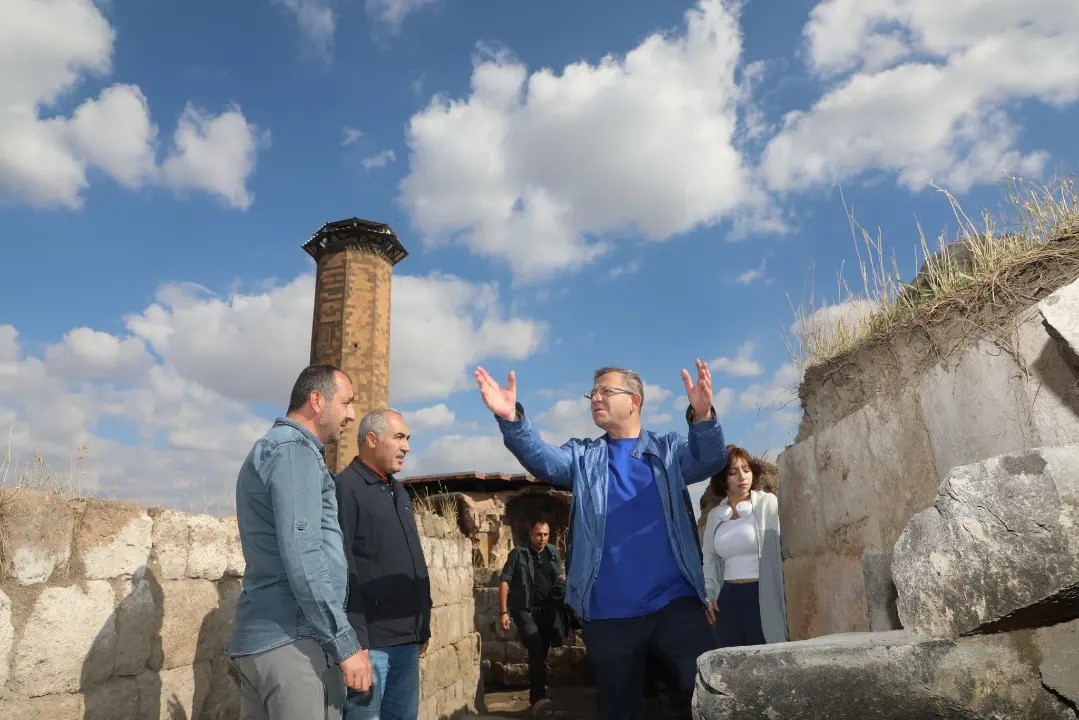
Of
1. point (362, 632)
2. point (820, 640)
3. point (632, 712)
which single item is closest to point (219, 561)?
point (362, 632)

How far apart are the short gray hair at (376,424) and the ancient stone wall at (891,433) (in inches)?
81.5

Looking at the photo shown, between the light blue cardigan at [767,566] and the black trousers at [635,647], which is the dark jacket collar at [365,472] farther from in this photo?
the light blue cardigan at [767,566]

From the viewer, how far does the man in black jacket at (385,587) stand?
10.6 feet

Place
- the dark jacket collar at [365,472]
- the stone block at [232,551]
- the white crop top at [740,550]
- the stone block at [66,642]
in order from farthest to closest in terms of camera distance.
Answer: the white crop top at [740,550], the dark jacket collar at [365,472], the stone block at [232,551], the stone block at [66,642]

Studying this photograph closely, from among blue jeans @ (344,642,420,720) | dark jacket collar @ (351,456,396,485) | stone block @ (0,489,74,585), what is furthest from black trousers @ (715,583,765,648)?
stone block @ (0,489,74,585)

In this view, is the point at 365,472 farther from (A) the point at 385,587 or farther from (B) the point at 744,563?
(B) the point at 744,563

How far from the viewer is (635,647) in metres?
2.76

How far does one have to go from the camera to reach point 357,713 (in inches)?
117

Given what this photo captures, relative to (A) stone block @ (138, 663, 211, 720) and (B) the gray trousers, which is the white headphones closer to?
(B) the gray trousers

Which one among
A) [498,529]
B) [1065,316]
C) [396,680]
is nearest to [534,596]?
[396,680]

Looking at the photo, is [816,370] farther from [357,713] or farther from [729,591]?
[357,713]

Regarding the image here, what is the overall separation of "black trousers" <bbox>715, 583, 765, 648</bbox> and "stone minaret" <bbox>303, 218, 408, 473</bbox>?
15325 mm

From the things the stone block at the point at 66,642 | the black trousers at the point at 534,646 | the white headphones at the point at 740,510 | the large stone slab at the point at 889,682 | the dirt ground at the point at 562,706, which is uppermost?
the white headphones at the point at 740,510

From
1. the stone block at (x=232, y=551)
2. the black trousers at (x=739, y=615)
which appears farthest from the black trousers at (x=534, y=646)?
the stone block at (x=232, y=551)
